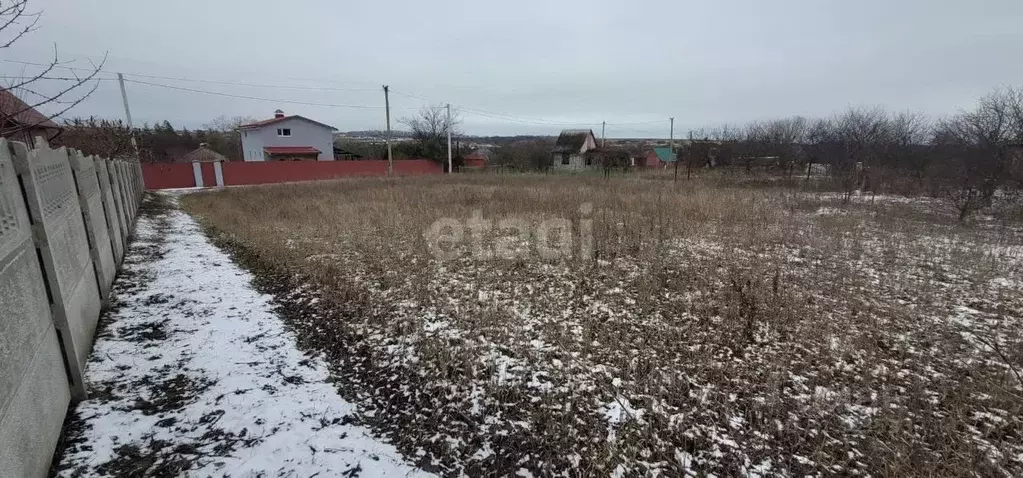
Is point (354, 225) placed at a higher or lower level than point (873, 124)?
lower

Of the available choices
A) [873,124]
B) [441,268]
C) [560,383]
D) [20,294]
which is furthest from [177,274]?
[873,124]

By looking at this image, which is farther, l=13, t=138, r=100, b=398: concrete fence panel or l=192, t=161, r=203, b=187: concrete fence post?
l=192, t=161, r=203, b=187: concrete fence post

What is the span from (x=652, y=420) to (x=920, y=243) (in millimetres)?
7430

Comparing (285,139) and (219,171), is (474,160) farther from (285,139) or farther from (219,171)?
(219,171)

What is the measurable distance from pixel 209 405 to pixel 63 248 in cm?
153

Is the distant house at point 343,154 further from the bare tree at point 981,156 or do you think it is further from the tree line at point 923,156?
the bare tree at point 981,156

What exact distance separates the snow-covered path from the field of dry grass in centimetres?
25

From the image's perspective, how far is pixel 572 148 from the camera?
125 ft

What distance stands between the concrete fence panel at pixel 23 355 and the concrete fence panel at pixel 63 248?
83mm

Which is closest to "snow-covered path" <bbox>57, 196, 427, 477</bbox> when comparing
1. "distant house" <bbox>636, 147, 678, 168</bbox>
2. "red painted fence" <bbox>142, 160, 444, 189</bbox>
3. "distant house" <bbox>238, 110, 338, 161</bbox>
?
"red painted fence" <bbox>142, 160, 444, 189</bbox>

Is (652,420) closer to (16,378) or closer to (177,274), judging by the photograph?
(16,378)

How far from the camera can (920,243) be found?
6.85 meters

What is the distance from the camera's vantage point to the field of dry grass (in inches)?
87.6

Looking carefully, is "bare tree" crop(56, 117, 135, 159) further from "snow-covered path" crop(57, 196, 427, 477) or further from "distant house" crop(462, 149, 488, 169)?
"distant house" crop(462, 149, 488, 169)
